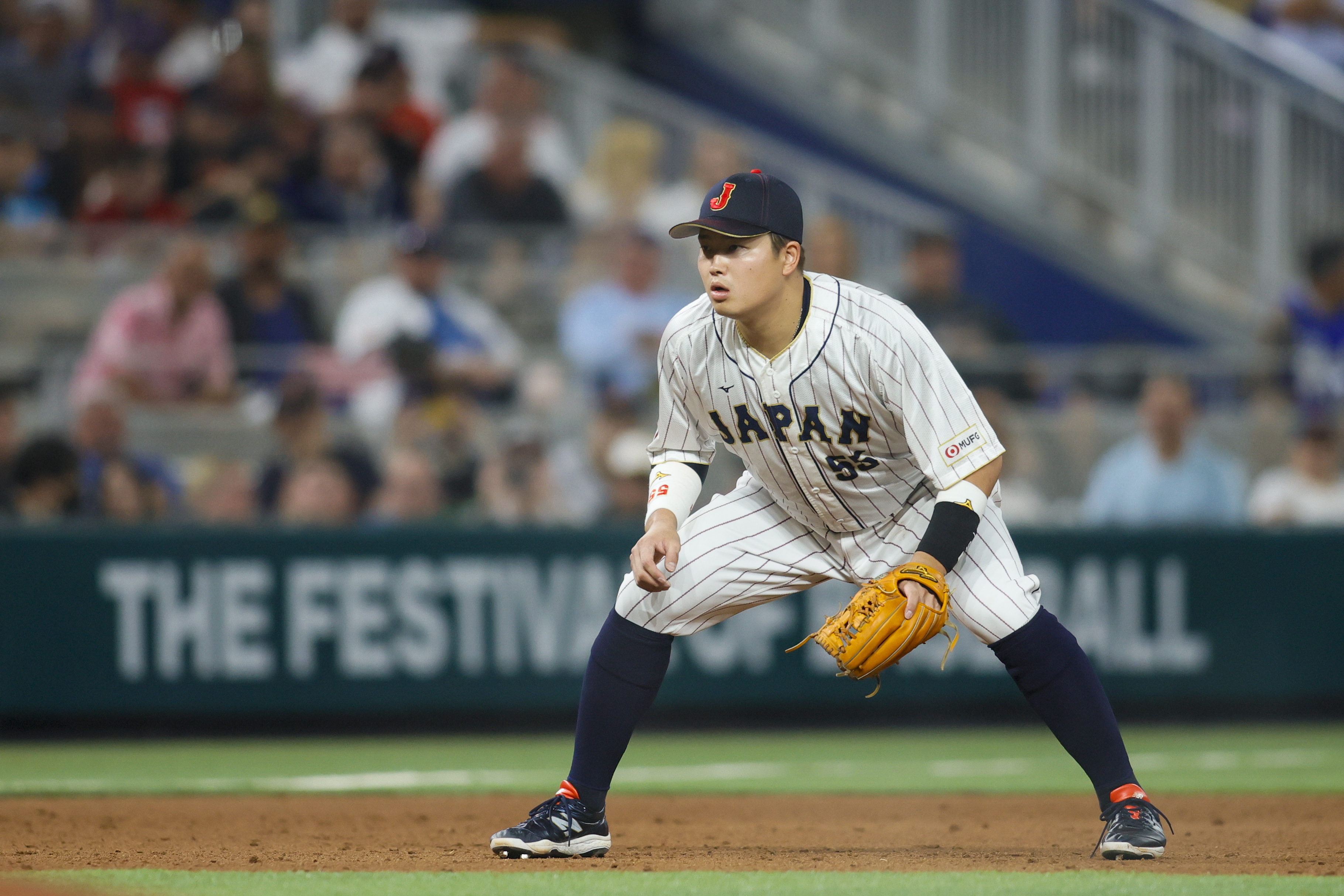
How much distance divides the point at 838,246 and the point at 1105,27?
3442mm

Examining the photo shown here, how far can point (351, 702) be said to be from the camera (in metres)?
8.25

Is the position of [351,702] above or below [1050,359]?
below

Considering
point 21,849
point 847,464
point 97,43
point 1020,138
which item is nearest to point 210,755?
point 21,849

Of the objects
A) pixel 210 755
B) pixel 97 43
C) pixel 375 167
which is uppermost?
pixel 97 43

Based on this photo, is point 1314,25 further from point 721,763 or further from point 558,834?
point 558,834

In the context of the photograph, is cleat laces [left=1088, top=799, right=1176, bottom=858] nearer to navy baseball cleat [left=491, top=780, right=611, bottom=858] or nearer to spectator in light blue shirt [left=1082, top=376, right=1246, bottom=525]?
navy baseball cleat [left=491, top=780, right=611, bottom=858]

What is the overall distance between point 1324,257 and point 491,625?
17.5 feet

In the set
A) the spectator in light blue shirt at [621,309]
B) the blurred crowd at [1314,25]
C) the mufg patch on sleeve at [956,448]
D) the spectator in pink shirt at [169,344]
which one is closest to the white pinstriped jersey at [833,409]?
the mufg patch on sleeve at [956,448]

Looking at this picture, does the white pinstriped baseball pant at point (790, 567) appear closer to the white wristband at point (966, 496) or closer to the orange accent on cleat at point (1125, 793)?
the white wristband at point (966, 496)

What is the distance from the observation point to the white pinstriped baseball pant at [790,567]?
4.38 meters

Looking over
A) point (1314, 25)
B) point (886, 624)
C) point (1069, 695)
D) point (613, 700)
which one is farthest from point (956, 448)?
point (1314, 25)

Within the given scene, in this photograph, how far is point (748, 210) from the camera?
167 inches

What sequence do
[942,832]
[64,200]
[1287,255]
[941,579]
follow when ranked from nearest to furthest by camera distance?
[941,579] → [942,832] → [64,200] → [1287,255]

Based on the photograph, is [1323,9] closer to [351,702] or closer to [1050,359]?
[1050,359]
